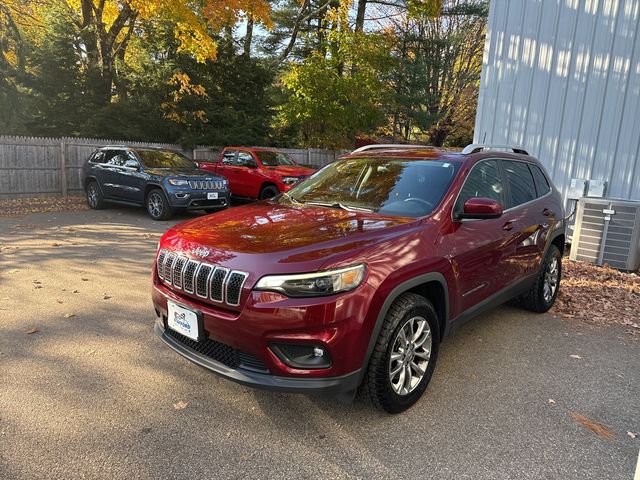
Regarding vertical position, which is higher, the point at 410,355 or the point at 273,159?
the point at 273,159

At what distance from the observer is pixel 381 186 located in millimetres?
3818

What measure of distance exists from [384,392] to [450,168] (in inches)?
73.6

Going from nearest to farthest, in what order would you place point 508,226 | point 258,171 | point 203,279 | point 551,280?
point 203,279 < point 508,226 < point 551,280 < point 258,171

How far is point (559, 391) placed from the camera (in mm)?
3408

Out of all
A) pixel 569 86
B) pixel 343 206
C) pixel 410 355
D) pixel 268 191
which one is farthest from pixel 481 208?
pixel 268 191

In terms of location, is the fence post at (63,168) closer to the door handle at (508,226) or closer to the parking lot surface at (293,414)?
the parking lot surface at (293,414)

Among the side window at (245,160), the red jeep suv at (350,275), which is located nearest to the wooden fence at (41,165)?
the side window at (245,160)

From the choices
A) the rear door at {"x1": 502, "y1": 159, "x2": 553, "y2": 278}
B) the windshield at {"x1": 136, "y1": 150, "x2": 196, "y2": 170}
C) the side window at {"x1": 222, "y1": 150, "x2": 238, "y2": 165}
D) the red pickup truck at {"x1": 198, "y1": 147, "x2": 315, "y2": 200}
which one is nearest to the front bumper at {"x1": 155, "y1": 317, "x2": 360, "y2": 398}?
the rear door at {"x1": 502, "y1": 159, "x2": 553, "y2": 278}

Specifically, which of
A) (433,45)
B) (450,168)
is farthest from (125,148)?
(433,45)

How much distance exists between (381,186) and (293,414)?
6.32 feet

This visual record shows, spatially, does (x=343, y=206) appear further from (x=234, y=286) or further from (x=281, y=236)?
(x=234, y=286)

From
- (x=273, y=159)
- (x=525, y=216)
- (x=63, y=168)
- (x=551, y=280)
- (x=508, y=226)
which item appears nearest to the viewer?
(x=508, y=226)

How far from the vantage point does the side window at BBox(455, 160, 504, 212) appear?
3586 millimetres

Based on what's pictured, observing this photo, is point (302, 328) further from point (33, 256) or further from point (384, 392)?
point (33, 256)
